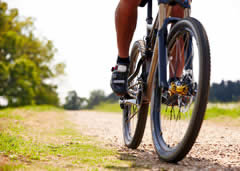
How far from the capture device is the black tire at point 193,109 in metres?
1.51

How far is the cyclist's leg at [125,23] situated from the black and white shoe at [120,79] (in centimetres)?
12

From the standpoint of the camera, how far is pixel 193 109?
1.55 meters

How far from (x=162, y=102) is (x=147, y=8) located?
3.34 feet

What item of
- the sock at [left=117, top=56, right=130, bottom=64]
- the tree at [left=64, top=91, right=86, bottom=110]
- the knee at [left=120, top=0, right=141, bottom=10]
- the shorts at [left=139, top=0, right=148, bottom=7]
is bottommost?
the tree at [left=64, top=91, right=86, bottom=110]

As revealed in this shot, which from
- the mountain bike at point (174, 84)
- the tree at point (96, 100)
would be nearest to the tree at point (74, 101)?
the tree at point (96, 100)

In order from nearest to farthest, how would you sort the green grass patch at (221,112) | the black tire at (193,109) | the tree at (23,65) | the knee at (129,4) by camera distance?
the black tire at (193,109) → the knee at (129,4) → the green grass patch at (221,112) → the tree at (23,65)

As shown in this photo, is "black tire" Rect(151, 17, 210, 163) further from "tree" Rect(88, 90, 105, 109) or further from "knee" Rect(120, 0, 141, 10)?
"tree" Rect(88, 90, 105, 109)

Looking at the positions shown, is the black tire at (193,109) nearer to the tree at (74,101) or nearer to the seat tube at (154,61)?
the seat tube at (154,61)

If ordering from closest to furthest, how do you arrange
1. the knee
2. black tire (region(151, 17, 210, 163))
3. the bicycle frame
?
1. black tire (region(151, 17, 210, 163))
2. the bicycle frame
3. the knee

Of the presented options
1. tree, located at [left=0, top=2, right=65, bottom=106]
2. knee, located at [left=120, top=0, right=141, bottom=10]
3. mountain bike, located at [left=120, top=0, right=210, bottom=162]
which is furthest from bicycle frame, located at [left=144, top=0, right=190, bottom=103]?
tree, located at [left=0, top=2, right=65, bottom=106]

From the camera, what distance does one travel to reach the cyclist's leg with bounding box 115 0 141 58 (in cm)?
243

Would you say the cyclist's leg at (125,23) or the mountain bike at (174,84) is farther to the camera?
the cyclist's leg at (125,23)

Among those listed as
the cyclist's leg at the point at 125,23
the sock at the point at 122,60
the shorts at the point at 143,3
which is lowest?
the sock at the point at 122,60

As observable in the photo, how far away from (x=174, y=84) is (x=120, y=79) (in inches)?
34.4
